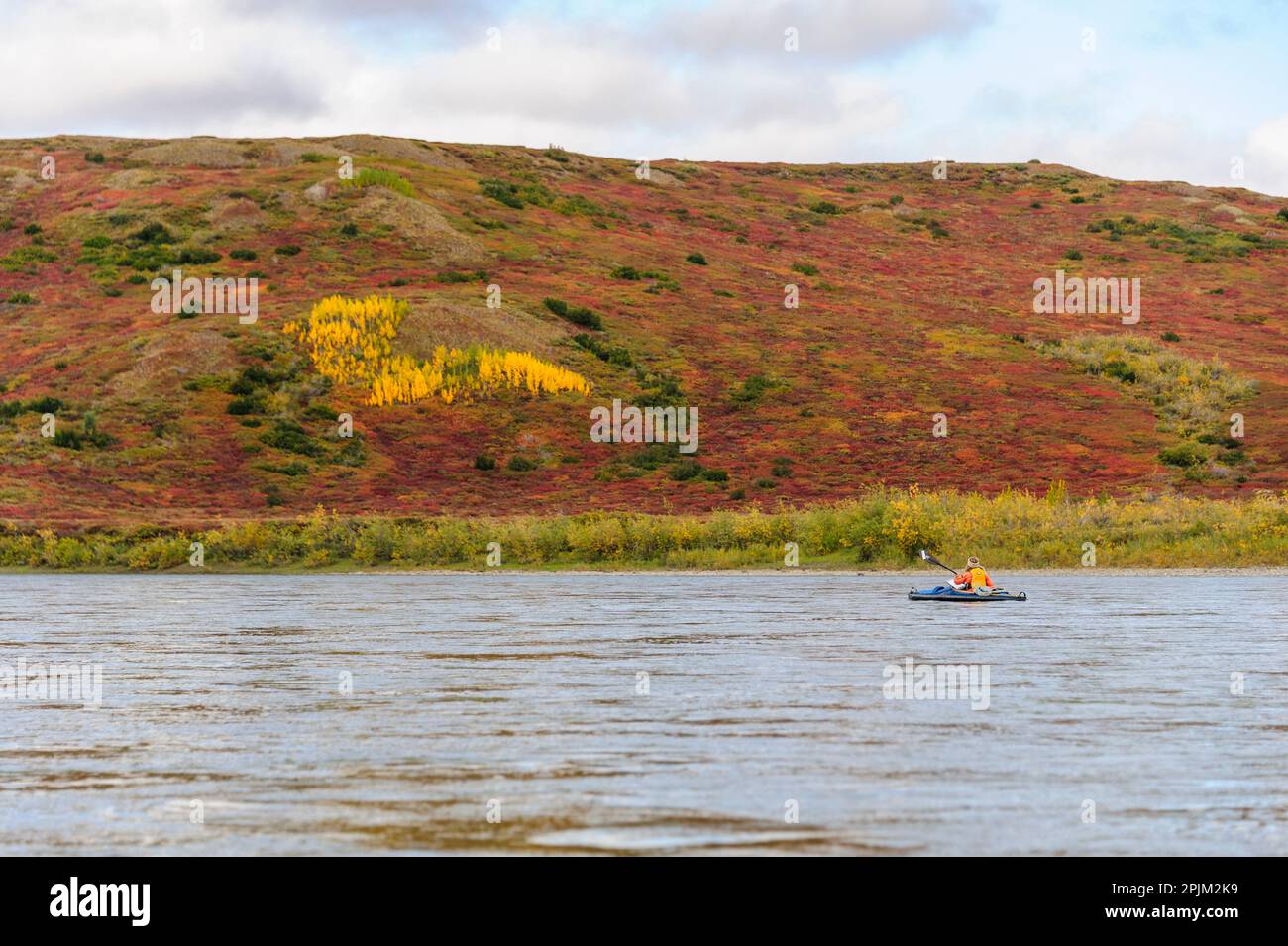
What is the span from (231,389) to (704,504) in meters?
25.1

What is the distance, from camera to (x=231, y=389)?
239ft

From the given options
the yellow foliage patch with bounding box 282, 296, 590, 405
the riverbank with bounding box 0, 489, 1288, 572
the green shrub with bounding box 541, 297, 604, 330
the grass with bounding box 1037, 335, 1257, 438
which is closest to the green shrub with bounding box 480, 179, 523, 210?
the green shrub with bounding box 541, 297, 604, 330

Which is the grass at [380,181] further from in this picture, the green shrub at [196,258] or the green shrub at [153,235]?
the green shrub at [196,258]

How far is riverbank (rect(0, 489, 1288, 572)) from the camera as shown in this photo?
44969 mm

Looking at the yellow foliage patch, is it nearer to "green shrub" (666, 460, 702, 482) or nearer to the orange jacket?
"green shrub" (666, 460, 702, 482)

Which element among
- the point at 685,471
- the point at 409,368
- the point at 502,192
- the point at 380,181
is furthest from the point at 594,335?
the point at 502,192

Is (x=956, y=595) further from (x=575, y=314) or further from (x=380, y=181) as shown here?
(x=380, y=181)

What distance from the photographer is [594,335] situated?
82.0 m

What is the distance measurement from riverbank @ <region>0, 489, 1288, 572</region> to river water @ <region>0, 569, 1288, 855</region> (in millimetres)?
13959
